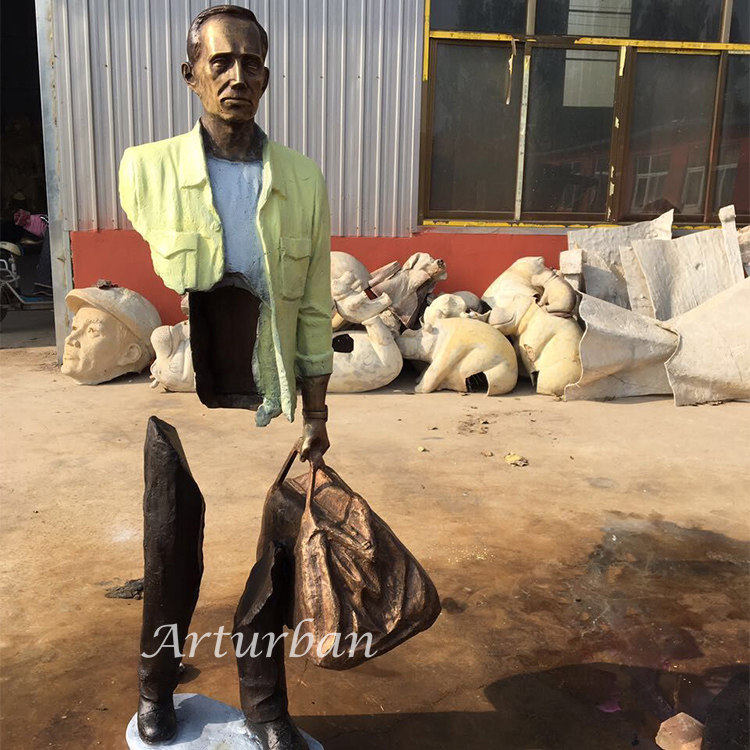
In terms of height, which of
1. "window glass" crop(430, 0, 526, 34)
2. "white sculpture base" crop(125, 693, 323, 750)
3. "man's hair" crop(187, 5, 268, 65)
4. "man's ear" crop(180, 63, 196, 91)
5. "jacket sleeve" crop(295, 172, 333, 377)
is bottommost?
"white sculpture base" crop(125, 693, 323, 750)

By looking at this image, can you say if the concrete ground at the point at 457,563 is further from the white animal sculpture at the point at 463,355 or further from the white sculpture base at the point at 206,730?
the white animal sculpture at the point at 463,355

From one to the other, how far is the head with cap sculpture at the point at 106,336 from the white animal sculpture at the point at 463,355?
7.55ft

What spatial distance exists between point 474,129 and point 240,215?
19.4 feet

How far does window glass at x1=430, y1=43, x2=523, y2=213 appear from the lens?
7141 millimetres

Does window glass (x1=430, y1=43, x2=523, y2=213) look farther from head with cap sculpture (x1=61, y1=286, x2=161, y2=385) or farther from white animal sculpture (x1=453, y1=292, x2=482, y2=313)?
head with cap sculpture (x1=61, y1=286, x2=161, y2=385)

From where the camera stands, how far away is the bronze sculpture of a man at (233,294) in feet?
5.99

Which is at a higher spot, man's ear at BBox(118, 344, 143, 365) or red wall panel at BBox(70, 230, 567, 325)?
red wall panel at BBox(70, 230, 567, 325)

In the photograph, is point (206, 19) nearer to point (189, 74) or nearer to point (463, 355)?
point (189, 74)

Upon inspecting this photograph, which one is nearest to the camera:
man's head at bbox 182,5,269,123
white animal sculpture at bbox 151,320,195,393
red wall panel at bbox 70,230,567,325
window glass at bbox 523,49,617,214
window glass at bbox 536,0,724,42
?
man's head at bbox 182,5,269,123

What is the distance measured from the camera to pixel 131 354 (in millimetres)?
6449

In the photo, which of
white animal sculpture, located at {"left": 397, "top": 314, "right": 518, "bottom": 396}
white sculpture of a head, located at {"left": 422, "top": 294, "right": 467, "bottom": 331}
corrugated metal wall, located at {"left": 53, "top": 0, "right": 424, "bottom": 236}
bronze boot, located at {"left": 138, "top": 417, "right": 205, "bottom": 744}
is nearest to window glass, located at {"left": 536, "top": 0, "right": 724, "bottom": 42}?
corrugated metal wall, located at {"left": 53, "top": 0, "right": 424, "bottom": 236}

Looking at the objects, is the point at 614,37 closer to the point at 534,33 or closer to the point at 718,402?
the point at 534,33

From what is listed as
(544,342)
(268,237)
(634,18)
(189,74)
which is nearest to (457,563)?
(268,237)

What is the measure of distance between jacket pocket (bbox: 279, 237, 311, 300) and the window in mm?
5485
